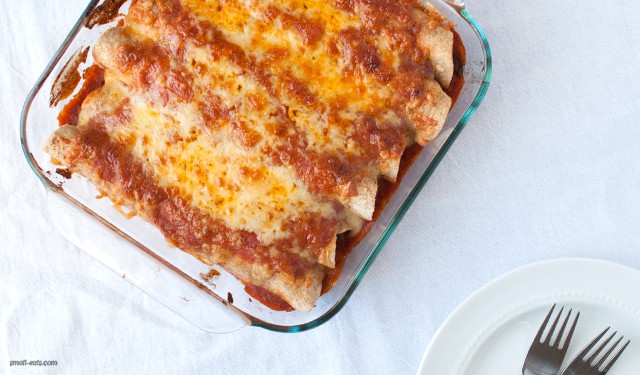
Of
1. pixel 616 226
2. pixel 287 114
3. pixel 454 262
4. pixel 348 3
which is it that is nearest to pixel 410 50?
Result: pixel 348 3

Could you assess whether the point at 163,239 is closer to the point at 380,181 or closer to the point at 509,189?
the point at 380,181

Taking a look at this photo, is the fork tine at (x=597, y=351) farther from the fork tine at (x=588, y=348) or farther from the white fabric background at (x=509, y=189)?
the white fabric background at (x=509, y=189)

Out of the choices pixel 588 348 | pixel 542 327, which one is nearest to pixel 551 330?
pixel 542 327

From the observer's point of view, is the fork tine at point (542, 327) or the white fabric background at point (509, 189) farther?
the white fabric background at point (509, 189)

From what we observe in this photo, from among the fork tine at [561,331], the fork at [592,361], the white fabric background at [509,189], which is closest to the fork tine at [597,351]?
the fork at [592,361]

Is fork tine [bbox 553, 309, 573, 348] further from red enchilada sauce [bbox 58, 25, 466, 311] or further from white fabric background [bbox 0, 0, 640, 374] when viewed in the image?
red enchilada sauce [bbox 58, 25, 466, 311]

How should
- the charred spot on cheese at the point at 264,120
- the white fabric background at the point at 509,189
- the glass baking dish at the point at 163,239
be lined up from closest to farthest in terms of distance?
1. the charred spot on cheese at the point at 264,120
2. the glass baking dish at the point at 163,239
3. the white fabric background at the point at 509,189

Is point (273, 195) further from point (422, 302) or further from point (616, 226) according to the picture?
point (616, 226)
